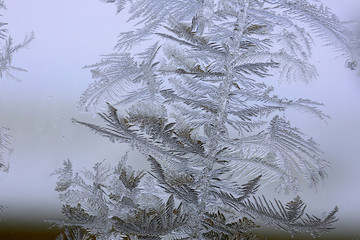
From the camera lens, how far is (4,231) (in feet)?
4.12

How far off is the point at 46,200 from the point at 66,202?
413mm

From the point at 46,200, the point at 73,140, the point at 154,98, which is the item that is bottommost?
the point at 46,200

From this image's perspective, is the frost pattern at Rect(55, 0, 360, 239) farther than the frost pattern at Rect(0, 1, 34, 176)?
No

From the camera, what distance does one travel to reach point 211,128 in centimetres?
81

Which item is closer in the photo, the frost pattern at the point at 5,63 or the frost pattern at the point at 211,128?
the frost pattern at the point at 211,128

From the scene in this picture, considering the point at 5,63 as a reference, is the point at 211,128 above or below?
below

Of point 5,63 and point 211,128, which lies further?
point 5,63

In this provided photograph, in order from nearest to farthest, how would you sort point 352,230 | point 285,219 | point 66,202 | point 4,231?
point 285,219 → point 66,202 → point 4,231 → point 352,230

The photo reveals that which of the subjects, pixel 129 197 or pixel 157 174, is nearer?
pixel 157 174

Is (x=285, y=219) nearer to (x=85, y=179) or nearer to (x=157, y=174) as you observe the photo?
(x=157, y=174)

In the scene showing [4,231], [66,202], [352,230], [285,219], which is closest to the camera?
[285,219]

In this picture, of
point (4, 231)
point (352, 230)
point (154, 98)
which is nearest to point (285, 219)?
point (154, 98)

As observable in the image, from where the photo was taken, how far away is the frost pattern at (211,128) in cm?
71

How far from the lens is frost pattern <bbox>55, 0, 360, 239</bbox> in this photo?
71 centimetres
